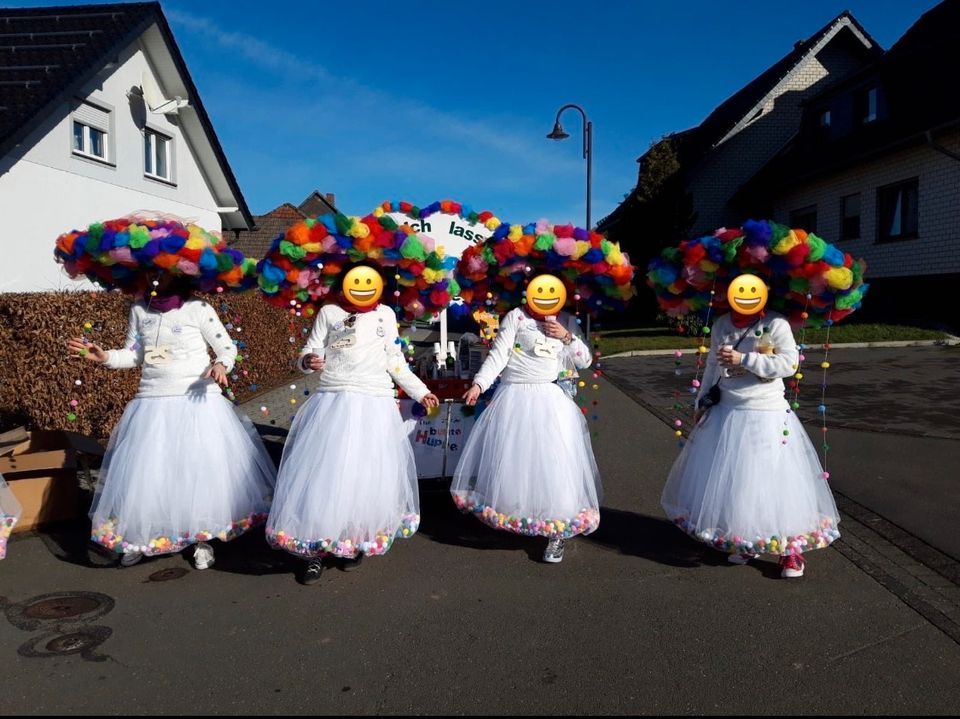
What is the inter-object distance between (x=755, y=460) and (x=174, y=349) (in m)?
3.67

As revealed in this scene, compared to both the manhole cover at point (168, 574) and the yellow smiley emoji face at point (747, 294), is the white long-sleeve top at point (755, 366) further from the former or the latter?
the manhole cover at point (168, 574)

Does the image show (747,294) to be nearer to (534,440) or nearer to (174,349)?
(534,440)

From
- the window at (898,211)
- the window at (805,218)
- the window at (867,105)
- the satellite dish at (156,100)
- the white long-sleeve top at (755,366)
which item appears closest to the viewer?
the white long-sleeve top at (755,366)

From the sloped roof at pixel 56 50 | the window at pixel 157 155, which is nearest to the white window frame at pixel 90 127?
the sloped roof at pixel 56 50

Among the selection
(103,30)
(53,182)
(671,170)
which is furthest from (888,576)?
(671,170)

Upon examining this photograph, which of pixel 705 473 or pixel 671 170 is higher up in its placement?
pixel 671 170

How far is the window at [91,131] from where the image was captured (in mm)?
14562

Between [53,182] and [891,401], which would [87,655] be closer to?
[891,401]

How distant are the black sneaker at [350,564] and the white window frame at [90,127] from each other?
12.8m

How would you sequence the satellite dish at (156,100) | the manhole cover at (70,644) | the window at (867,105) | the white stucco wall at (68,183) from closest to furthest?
the manhole cover at (70,644), the white stucco wall at (68,183), the satellite dish at (156,100), the window at (867,105)

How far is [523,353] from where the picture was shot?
4980 millimetres

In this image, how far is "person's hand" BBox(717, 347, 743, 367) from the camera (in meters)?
4.39

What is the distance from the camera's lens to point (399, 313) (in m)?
5.20

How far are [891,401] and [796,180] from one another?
14733 millimetres
